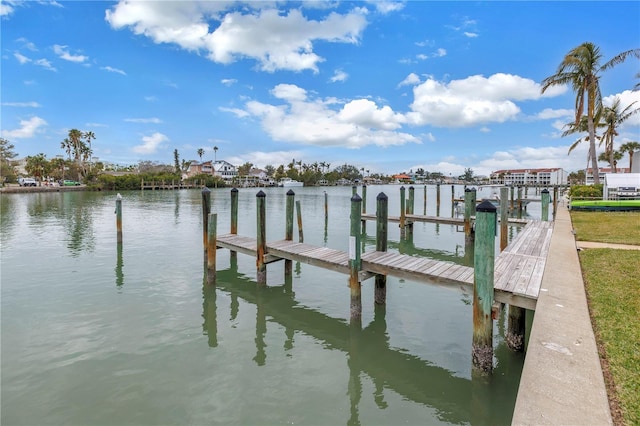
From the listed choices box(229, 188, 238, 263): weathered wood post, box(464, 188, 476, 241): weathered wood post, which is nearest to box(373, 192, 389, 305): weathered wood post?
box(229, 188, 238, 263): weathered wood post

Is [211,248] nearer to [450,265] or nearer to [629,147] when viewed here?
[450,265]

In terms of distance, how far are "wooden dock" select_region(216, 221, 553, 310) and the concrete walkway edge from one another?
0.45 meters

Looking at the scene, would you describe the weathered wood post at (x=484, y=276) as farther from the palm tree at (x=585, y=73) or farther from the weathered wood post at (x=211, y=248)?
the palm tree at (x=585, y=73)

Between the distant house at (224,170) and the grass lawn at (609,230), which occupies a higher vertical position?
the distant house at (224,170)

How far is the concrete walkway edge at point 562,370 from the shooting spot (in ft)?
11.0

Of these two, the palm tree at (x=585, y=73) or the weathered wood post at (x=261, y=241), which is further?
the palm tree at (x=585, y=73)

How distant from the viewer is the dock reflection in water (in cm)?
566

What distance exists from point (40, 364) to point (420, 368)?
23.4 ft

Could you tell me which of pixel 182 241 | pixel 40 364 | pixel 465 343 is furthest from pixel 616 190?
pixel 40 364

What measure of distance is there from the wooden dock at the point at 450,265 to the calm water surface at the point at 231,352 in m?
0.68

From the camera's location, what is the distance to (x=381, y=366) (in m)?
7.00

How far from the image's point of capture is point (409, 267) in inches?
325

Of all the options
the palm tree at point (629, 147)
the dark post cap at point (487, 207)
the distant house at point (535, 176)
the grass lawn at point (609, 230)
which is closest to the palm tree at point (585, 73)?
the grass lawn at point (609, 230)

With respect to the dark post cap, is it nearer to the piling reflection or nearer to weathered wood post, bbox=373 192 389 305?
weathered wood post, bbox=373 192 389 305
